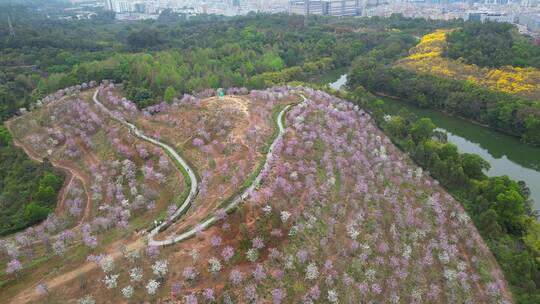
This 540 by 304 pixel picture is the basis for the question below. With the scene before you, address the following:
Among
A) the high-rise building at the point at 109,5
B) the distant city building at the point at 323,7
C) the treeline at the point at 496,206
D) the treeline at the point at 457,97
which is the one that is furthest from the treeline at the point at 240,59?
the high-rise building at the point at 109,5

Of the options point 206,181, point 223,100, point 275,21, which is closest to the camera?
point 206,181

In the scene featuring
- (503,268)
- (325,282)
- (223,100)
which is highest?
(223,100)

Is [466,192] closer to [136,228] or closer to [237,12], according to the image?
[136,228]

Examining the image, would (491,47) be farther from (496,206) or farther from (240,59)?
(496,206)

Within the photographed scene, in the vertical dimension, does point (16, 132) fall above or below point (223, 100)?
below

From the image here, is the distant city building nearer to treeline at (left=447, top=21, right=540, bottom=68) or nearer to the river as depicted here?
treeline at (left=447, top=21, right=540, bottom=68)

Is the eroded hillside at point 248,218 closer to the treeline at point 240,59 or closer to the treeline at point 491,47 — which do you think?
the treeline at point 240,59

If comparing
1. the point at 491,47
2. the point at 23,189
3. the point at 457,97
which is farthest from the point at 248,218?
the point at 491,47

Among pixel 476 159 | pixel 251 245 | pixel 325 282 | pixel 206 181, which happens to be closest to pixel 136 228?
pixel 206 181
